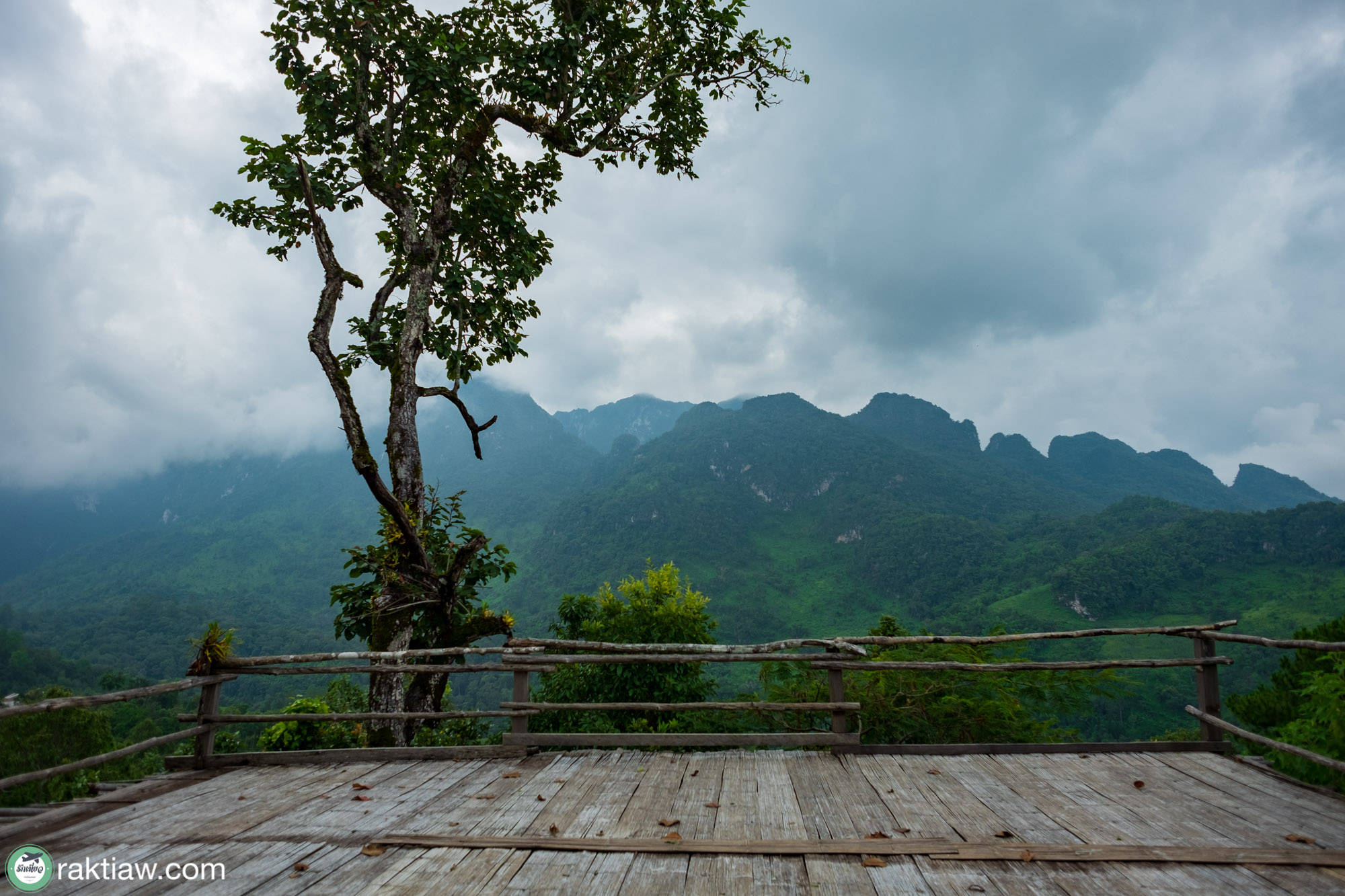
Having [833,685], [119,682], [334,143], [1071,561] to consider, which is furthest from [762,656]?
[1071,561]

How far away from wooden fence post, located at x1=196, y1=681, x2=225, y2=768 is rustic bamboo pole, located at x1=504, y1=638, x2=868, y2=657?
103 inches

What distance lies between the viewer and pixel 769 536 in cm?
11788

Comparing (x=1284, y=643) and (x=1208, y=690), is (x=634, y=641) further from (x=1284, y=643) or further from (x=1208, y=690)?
(x=1284, y=643)

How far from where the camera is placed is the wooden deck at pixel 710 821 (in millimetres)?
3092

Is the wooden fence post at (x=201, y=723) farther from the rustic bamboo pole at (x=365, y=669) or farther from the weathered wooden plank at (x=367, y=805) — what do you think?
the weathered wooden plank at (x=367, y=805)

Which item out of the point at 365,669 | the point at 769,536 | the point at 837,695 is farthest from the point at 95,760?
the point at 769,536

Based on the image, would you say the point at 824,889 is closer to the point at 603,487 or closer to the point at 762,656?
the point at 762,656

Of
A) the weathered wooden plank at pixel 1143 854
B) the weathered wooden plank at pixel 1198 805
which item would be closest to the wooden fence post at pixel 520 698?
the weathered wooden plank at pixel 1143 854

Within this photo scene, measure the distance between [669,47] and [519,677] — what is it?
8854mm

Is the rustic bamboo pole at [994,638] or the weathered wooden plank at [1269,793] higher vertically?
the rustic bamboo pole at [994,638]

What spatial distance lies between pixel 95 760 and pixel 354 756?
1737mm

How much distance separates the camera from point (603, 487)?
134 metres

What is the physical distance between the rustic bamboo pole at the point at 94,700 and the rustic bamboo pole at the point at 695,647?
8.29 ft

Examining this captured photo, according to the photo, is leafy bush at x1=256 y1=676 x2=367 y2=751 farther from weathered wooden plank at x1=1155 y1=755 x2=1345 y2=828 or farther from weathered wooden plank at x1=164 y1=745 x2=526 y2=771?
weathered wooden plank at x1=1155 y1=755 x2=1345 y2=828
